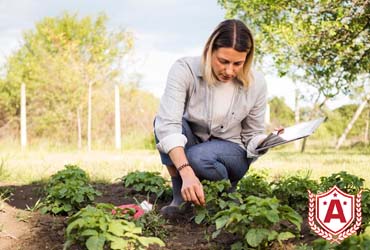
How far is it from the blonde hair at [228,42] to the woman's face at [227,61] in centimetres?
2

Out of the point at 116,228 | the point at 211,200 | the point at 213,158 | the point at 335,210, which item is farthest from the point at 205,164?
the point at 335,210

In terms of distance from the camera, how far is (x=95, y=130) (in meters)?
16.8

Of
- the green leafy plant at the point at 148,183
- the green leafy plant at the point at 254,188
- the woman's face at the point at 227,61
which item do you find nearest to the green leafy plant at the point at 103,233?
the woman's face at the point at 227,61

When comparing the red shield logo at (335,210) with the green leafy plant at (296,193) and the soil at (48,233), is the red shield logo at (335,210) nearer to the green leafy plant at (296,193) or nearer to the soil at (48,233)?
the soil at (48,233)

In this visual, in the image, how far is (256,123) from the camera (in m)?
3.62

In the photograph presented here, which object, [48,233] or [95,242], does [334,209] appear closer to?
[95,242]

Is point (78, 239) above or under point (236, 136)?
under

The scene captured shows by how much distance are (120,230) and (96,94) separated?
47.1ft

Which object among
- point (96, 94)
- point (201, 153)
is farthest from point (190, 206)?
point (96, 94)

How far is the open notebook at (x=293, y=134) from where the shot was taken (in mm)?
2854

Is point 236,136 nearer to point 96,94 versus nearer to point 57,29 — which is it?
point 96,94

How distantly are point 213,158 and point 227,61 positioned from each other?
0.67m

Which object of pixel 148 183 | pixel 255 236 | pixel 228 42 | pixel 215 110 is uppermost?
pixel 228 42

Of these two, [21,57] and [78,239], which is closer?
[78,239]
